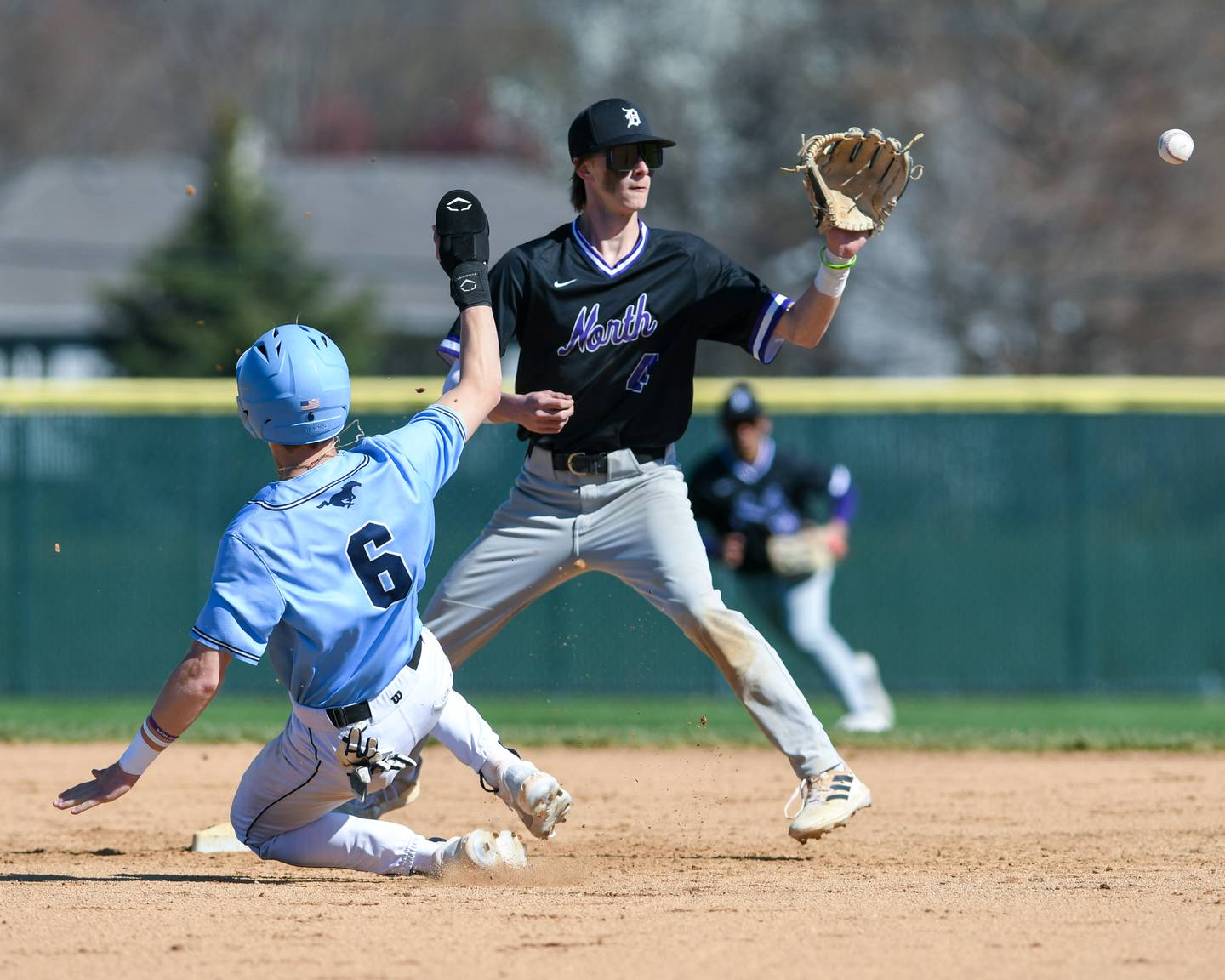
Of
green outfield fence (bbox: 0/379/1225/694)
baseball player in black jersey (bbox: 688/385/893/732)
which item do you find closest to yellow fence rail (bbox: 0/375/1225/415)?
green outfield fence (bbox: 0/379/1225/694)

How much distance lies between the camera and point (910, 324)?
27078 millimetres

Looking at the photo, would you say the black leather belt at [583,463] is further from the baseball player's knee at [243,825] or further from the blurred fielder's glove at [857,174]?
the baseball player's knee at [243,825]

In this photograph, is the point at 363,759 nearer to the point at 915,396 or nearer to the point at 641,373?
the point at 641,373

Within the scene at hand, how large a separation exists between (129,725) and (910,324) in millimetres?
19427

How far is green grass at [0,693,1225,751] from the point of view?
879 cm

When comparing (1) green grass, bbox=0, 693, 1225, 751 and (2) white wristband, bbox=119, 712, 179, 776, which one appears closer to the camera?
(2) white wristband, bbox=119, 712, 179, 776

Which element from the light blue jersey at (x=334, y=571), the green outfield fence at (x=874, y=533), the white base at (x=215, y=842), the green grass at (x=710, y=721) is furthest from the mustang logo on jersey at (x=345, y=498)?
A: the green outfield fence at (x=874, y=533)

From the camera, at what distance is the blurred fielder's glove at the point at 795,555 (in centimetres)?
977

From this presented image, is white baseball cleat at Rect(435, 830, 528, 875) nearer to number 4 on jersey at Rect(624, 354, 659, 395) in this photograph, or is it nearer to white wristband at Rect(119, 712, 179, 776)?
white wristband at Rect(119, 712, 179, 776)

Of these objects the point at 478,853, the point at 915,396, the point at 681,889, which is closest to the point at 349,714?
the point at 478,853

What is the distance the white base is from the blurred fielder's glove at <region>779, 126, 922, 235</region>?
2.72 m

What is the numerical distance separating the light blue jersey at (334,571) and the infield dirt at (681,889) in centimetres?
61

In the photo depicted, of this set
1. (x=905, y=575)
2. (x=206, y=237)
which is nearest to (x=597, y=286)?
(x=905, y=575)

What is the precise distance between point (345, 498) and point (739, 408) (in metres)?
5.75
